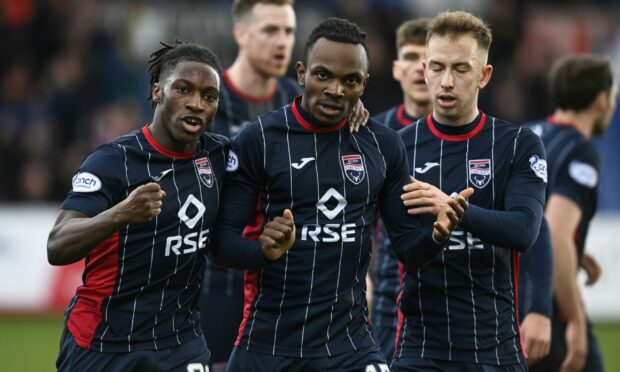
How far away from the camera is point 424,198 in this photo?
4.81 m

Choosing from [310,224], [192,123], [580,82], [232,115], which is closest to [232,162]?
[192,123]

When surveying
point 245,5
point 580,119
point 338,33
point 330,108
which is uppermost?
point 245,5

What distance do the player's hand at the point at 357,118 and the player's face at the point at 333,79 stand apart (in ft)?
0.48

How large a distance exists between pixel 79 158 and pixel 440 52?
8886 mm

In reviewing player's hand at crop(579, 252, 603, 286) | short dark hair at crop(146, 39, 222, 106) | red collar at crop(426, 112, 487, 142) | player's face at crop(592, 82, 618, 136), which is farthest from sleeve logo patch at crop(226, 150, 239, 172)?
player's hand at crop(579, 252, 603, 286)

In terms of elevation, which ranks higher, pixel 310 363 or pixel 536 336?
pixel 310 363

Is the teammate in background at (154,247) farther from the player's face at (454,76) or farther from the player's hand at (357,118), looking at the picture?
the player's face at (454,76)

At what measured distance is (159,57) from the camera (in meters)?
5.20

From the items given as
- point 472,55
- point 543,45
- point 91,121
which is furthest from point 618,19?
point 472,55

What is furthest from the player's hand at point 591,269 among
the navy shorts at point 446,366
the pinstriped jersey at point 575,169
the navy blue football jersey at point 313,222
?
the navy blue football jersey at point 313,222

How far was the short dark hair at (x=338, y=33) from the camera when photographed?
16.1 feet

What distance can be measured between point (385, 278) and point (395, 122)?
0.92 metres

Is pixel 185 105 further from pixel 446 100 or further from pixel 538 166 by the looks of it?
pixel 538 166

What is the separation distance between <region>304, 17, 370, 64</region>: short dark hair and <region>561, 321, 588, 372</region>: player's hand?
233cm
